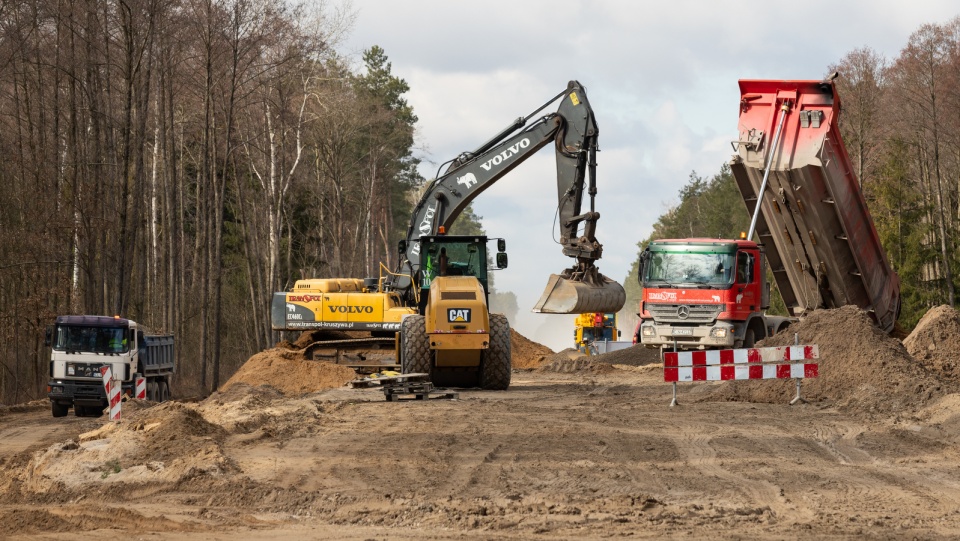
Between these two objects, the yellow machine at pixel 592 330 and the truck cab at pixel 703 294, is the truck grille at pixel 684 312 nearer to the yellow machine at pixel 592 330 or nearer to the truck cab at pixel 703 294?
the truck cab at pixel 703 294

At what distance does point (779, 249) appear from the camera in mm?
25516

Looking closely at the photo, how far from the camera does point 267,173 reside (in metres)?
46.9

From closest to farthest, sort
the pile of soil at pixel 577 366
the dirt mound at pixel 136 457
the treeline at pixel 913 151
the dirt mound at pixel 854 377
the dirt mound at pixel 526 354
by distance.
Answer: the dirt mound at pixel 136 457 → the dirt mound at pixel 854 377 → the pile of soil at pixel 577 366 → the dirt mound at pixel 526 354 → the treeline at pixel 913 151

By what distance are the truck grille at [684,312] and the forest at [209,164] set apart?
1360cm

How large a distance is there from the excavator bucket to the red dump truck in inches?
81.6

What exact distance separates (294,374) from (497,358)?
6075 millimetres

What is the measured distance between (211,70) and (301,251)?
20.7 meters

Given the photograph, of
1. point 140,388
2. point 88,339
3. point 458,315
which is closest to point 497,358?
point 458,315

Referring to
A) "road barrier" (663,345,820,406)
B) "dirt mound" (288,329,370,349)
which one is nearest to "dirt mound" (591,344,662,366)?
"dirt mound" (288,329,370,349)

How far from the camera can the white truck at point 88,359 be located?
1021 inches

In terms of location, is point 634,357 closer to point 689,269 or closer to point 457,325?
point 689,269

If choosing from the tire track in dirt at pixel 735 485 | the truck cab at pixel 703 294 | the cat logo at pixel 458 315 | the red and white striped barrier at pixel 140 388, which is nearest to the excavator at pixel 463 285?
the cat logo at pixel 458 315

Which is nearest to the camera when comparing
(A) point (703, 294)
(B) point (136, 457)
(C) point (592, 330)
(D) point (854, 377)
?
(B) point (136, 457)

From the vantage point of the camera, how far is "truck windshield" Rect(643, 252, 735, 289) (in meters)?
25.5
